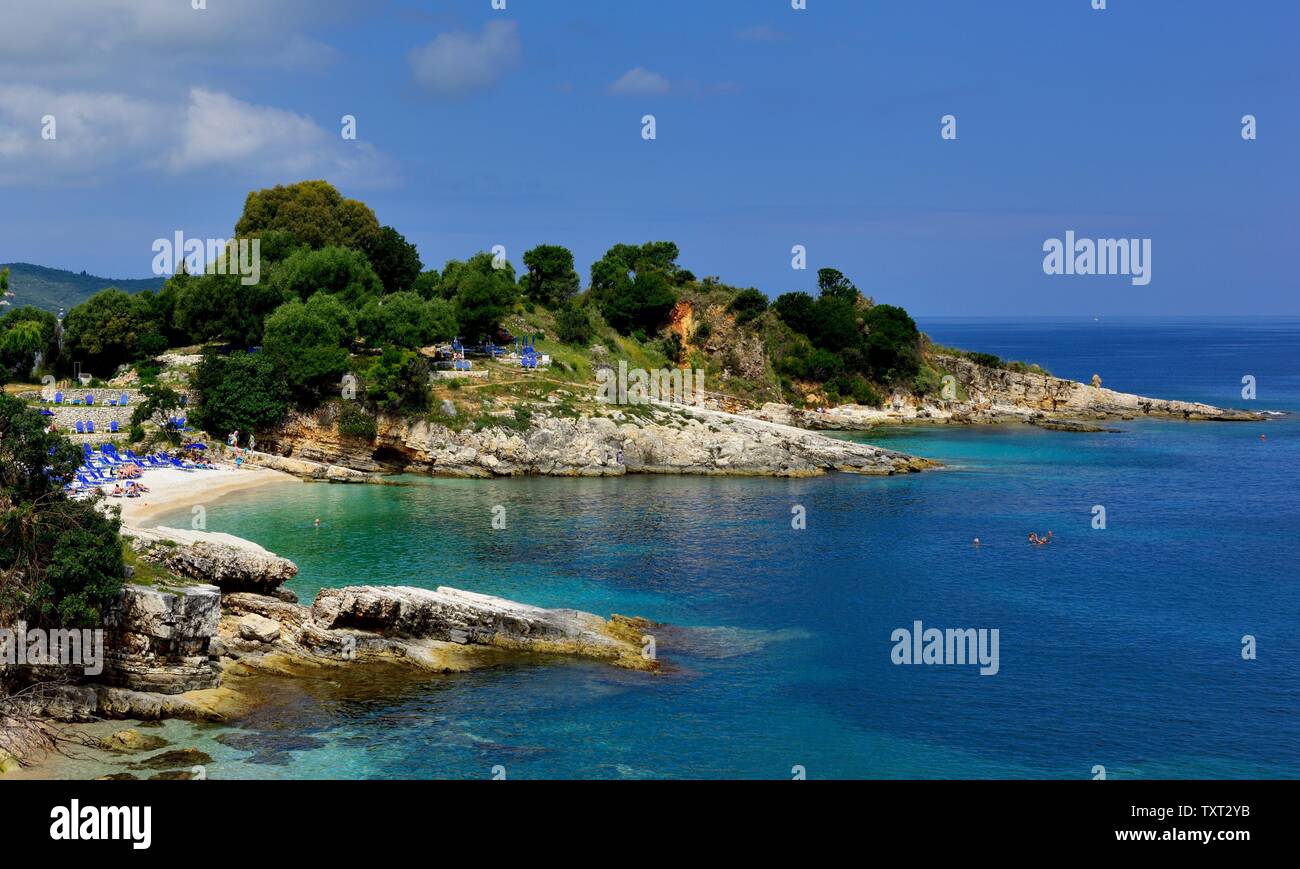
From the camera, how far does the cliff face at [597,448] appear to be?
67188 millimetres

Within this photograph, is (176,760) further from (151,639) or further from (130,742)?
(151,639)

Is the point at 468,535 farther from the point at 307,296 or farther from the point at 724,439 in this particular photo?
the point at 307,296

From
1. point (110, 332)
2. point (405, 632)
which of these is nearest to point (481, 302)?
point (110, 332)

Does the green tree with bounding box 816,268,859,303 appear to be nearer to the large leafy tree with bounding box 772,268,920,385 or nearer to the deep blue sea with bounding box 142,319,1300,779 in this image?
the large leafy tree with bounding box 772,268,920,385

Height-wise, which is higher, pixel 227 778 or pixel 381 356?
pixel 381 356

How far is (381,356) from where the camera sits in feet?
227

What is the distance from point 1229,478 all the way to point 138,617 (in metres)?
67.8

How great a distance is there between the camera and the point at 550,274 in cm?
10325

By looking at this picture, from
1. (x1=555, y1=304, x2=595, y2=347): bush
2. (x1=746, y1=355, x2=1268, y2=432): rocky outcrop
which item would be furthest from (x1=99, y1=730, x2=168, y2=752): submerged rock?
(x1=746, y1=355, x2=1268, y2=432): rocky outcrop

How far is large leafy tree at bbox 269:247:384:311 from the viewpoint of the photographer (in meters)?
78.1

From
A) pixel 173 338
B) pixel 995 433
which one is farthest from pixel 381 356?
pixel 995 433

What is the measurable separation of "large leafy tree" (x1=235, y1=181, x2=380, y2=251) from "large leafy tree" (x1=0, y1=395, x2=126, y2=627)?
64.0 m

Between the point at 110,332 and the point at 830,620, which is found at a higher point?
the point at 110,332

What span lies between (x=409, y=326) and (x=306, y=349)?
8.39 meters
